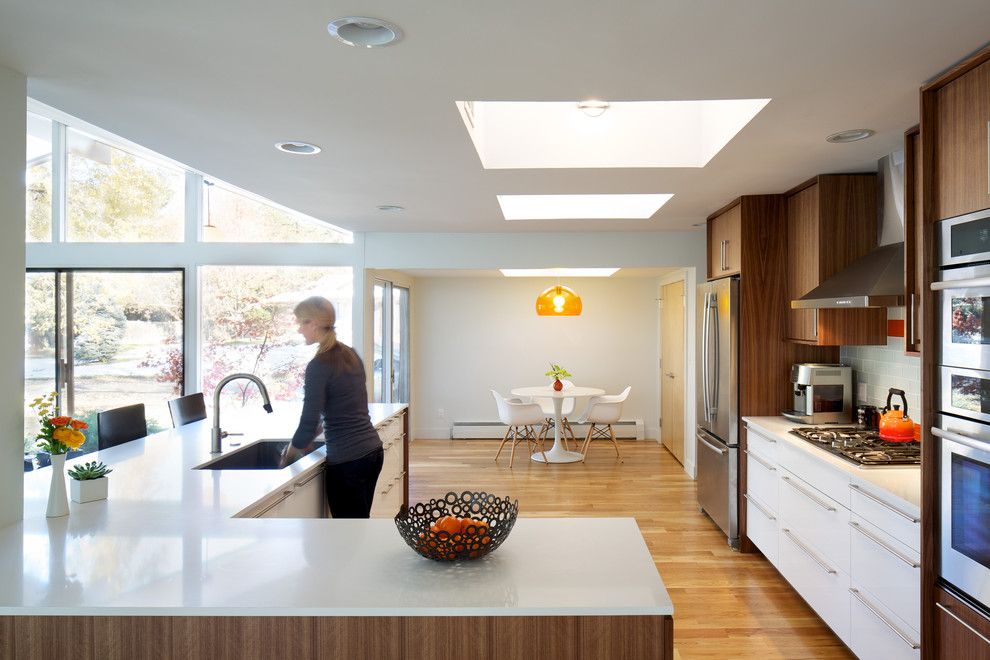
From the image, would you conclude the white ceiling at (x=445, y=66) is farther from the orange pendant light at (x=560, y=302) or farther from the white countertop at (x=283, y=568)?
the orange pendant light at (x=560, y=302)

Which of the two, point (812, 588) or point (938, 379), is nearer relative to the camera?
point (938, 379)

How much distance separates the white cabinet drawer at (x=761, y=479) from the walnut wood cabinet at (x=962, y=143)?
6.91 feet

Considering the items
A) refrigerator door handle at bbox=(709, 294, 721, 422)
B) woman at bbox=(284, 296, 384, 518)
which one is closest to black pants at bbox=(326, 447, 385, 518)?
woman at bbox=(284, 296, 384, 518)

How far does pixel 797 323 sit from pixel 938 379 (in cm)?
201

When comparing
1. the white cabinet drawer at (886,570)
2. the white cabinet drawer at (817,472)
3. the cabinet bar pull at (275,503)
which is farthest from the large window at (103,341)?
the white cabinet drawer at (886,570)

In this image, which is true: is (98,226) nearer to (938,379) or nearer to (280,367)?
(280,367)

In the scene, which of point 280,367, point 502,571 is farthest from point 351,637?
point 280,367

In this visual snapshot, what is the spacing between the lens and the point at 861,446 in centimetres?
320

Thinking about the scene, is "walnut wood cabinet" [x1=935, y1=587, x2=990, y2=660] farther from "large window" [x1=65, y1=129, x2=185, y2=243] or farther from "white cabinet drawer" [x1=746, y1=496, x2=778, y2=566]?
"large window" [x1=65, y1=129, x2=185, y2=243]

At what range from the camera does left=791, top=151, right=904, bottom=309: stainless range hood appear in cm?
306

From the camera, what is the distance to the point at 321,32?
179 centimetres

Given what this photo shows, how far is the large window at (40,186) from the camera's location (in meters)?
6.44

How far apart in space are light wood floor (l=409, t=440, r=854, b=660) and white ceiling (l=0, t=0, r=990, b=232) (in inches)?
93.8

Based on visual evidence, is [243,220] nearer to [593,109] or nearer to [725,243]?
[593,109]
